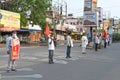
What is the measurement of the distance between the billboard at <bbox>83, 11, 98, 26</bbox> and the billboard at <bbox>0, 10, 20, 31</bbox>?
11.6m

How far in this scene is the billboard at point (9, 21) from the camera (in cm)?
5027

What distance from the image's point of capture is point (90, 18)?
144 ft

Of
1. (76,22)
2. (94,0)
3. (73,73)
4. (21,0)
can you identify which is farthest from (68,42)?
(76,22)

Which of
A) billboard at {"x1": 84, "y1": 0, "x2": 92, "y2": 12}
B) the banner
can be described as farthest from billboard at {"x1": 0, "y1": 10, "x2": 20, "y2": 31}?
the banner

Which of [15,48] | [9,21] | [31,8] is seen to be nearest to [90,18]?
[9,21]

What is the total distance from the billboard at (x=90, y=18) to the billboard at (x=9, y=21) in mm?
11587

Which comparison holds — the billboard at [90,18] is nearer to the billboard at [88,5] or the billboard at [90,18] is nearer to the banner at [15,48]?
the billboard at [88,5]

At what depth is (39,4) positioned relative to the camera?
61.1 meters

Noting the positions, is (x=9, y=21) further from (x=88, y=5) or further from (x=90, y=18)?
(x=88, y=5)

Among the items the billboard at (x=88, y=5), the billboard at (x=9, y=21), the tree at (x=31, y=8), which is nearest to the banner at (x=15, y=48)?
the billboard at (x=88, y=5)

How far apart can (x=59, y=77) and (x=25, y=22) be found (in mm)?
45162

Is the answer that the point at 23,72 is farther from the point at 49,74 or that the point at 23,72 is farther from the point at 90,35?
the point at 90,35

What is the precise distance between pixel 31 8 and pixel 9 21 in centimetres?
855

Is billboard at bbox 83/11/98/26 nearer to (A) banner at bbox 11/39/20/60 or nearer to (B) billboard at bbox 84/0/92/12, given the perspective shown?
(B) billboard at bbox 84/0/92/12
